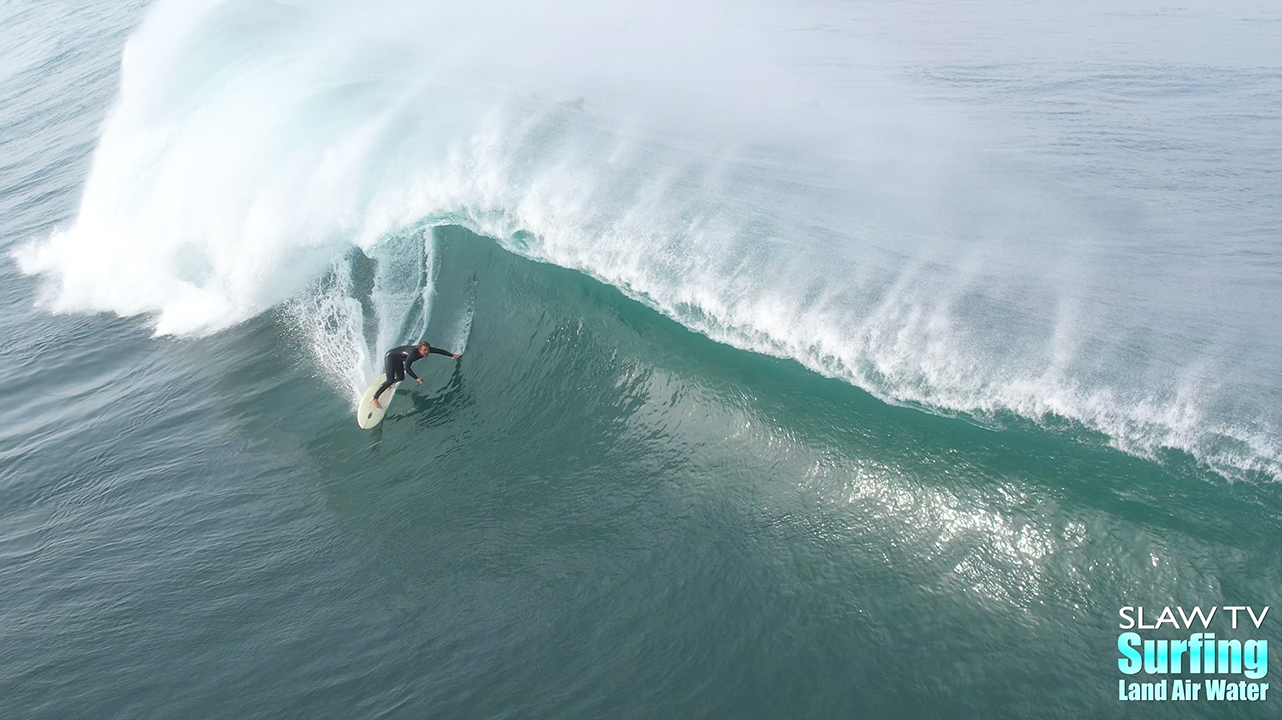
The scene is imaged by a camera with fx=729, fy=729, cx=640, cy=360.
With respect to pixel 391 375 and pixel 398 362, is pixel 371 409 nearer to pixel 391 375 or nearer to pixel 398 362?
pixel 391 375

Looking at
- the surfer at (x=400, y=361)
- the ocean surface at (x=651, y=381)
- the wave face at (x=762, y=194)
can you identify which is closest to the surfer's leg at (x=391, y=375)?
the surfer at (x=400, y=361)

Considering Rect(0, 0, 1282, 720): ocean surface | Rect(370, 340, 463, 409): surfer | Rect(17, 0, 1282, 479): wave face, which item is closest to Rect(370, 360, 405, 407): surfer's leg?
Rect(370, 340, 463, 409): surfer

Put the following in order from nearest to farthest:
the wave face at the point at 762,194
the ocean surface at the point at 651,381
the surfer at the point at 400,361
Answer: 1. the ocean surface at the point at 651,381
2. the wave face at the point at 762,194
3. the surfer at the point at 400,361

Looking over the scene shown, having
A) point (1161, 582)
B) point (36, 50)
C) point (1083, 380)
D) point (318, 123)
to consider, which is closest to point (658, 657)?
point (1161, 582)

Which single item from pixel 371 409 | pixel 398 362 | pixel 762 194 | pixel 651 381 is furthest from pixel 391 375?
pixel 762 194

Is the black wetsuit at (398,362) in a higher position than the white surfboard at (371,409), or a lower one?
higher

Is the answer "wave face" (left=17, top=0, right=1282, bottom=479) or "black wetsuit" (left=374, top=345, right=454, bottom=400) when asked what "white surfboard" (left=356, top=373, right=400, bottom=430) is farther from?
"wave face" (left=17, top=0, right=1282, bottom=479)

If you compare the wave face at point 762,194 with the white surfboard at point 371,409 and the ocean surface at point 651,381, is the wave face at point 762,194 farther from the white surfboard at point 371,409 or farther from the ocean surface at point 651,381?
the white surfboard at point 371,409
